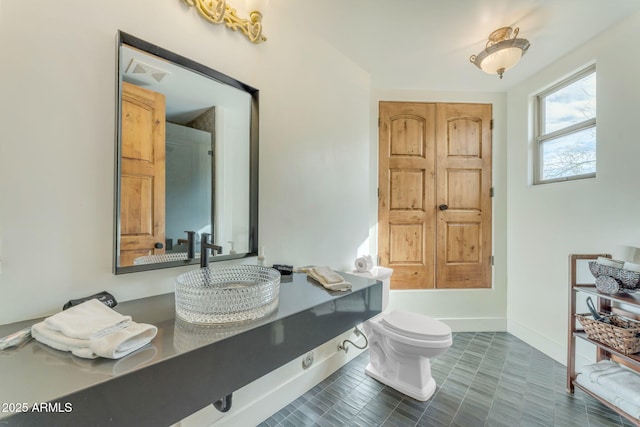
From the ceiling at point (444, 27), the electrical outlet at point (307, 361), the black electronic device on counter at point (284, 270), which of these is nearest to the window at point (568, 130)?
the ceiling at point (444, 27)

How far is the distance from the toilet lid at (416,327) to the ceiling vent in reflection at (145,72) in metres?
1.90

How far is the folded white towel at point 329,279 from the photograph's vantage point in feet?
3.84

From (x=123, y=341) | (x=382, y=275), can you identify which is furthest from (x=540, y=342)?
(x=123, y=341)

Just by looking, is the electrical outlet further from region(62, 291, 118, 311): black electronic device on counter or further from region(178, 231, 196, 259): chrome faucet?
region(62, 291, 118, 311): black electronic device on counter

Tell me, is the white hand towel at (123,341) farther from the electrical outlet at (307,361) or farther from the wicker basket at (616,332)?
the wicker basket at (616,332)

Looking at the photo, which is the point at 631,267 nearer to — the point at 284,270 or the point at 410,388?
the point at 410,388

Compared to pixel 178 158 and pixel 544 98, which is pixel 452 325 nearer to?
pixel 544 98

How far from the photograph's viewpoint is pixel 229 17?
134 cm

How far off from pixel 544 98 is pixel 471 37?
1.14 metres

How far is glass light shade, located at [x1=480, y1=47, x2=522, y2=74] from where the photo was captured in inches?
70.9

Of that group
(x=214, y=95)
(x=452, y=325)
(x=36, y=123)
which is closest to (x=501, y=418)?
(x=452, y=325)

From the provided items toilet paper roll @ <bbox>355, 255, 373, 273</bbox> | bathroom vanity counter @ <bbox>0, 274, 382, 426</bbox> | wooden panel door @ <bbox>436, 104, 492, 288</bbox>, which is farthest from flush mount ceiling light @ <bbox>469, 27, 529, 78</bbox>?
bathroom vanity counter @ <bbox>0, 274, 382, 426</bbox>

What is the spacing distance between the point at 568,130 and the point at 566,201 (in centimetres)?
59

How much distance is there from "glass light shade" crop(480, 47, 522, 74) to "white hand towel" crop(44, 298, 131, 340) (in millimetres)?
2559
